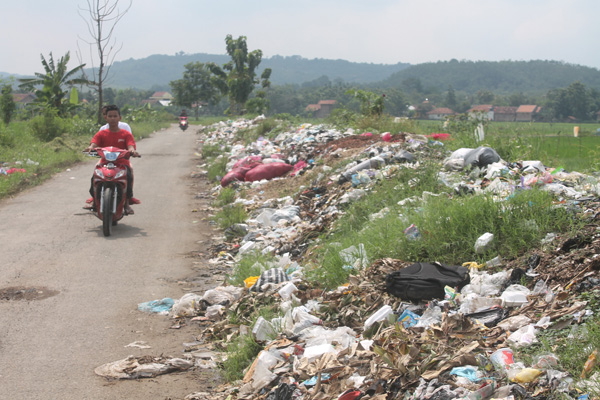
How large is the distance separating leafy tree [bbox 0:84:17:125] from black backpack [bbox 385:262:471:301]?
24.3m

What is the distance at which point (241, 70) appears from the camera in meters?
51.4

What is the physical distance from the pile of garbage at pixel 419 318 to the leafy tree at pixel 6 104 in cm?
2131

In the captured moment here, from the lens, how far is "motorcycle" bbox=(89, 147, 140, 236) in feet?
26.9

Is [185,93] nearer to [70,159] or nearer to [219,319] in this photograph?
[70,159]

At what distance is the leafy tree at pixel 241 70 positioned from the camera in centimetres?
5066

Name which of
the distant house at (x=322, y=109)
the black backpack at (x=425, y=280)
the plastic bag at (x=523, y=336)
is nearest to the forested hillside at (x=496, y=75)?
the distant house at (x=322, y=109)

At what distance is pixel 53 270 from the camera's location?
6.46 m

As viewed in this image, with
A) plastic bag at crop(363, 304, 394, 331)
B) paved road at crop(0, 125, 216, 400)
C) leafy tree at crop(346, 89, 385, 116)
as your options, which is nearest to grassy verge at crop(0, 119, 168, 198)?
paved road at crop(0, 125, 216, 400)

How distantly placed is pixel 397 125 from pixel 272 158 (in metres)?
3.16

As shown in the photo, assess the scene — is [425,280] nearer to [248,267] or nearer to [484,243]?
[484,243]

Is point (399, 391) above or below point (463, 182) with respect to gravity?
below

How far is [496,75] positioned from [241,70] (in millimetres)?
124374

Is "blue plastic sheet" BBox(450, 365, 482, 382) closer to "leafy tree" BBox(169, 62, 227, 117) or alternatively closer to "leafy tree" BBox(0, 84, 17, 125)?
"leafy tree" BBox(0, 84, 17, 125)

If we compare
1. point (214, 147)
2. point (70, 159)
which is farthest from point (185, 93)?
point (70, 159)
